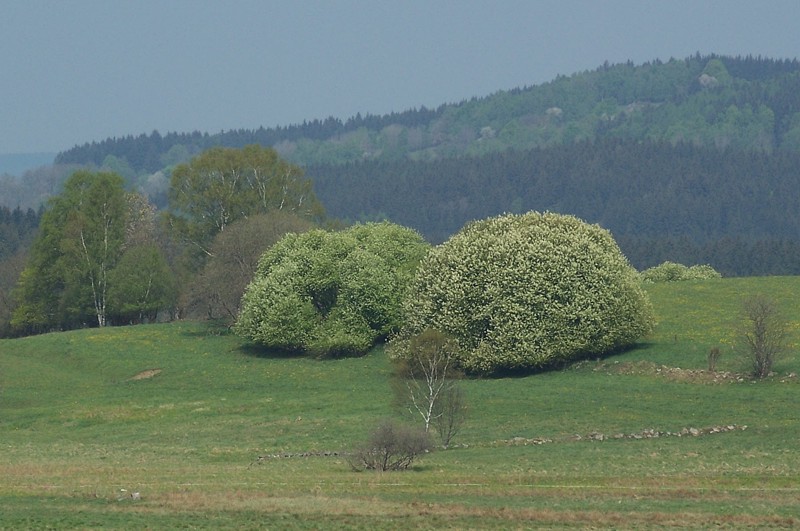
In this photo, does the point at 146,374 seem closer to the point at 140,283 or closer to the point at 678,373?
the point at 140,283

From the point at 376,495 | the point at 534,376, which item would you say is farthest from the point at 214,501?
the point at 534,376

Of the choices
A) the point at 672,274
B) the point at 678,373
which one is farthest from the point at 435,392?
the point at 672,274

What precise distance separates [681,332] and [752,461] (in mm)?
30086

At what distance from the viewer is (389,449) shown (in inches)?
1572

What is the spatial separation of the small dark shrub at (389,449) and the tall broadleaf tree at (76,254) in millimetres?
64388

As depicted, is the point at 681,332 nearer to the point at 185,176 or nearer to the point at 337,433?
the point at 337,433

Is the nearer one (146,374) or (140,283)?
(146,374)

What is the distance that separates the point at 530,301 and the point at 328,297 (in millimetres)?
18082

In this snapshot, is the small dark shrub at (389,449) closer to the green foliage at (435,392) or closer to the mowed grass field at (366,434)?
the mowed grass field at (366,434)

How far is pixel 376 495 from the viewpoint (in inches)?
1331

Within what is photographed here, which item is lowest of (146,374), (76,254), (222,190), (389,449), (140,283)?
(146,374)

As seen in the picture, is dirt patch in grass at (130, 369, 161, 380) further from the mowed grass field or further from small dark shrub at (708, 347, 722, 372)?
small dark shrub at (708, 347, 722, 372)

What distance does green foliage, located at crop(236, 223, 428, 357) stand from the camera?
247ft

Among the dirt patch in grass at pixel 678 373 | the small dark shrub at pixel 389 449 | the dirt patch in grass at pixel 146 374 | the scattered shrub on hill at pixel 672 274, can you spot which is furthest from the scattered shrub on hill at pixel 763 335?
the scattered shrub on hill at pixel 672 274
